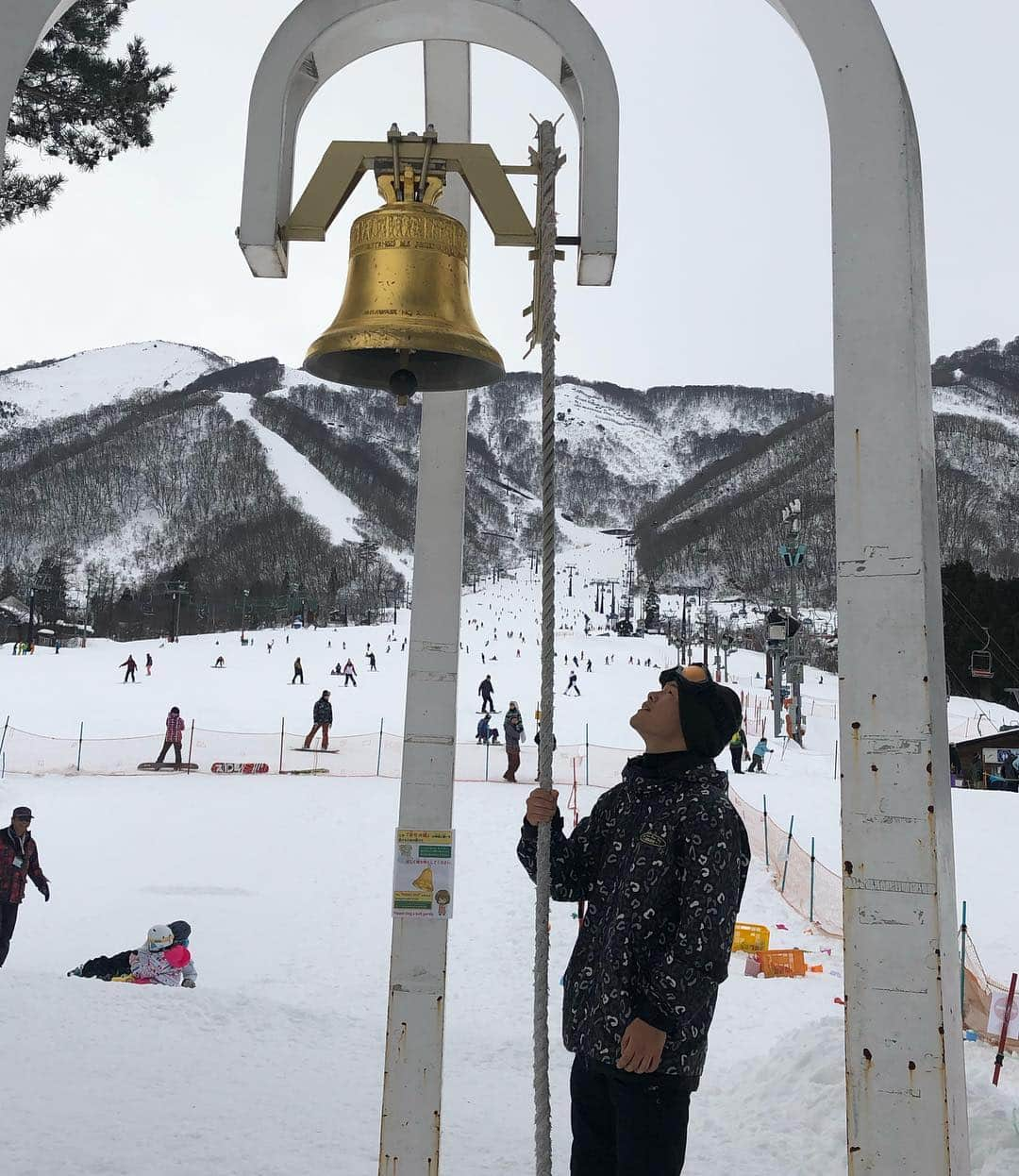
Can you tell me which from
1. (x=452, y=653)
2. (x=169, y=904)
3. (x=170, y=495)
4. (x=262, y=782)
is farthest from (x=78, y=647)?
(x=170, y=495)

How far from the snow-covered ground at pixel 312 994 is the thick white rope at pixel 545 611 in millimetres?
2256

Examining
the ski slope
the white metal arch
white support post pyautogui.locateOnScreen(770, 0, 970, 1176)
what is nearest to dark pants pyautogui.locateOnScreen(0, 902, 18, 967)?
the white metal arch

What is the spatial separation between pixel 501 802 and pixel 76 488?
168 meters

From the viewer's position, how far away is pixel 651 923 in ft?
7.70

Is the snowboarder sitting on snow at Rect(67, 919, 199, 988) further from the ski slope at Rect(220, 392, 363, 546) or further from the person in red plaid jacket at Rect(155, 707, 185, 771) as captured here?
the ski slope at Rect(220, 392, 363, 546)

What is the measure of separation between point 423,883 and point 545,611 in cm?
152

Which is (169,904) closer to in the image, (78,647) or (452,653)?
(452,653)

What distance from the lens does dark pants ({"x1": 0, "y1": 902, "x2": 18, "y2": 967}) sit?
841 centimetres

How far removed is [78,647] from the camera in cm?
5306

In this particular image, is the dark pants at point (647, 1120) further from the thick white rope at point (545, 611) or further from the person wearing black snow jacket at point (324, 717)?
the person wearing black snow jacket at point (324, 717)

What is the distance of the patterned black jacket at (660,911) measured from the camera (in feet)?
7.32

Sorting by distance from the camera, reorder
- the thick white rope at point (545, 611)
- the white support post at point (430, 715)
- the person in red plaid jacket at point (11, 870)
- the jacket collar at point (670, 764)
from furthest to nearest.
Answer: the person in red plaid jacket at point (11, 870) < the white support post at point (430, 715) < the jacket collar at point (670, 764) < the thick white rope at point (545, 611)

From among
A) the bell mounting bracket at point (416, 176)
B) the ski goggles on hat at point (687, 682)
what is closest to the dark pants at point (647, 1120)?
the ski goggles on hat at point (687, 682)

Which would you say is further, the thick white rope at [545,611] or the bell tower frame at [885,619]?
the thick white rope at [545,611]
